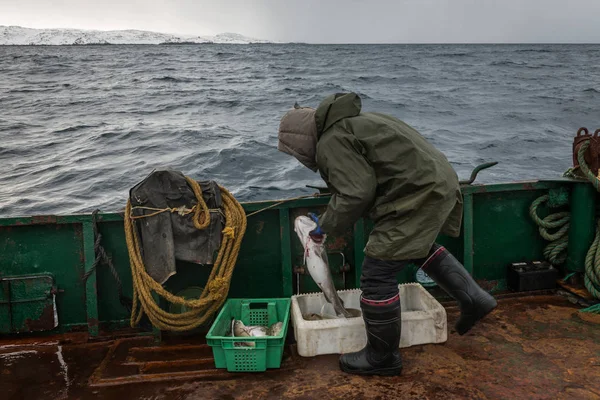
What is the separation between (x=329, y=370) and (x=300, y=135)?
151 cm

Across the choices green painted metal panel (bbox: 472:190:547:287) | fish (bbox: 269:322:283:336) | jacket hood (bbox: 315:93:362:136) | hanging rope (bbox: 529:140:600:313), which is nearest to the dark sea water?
green painted metal panel (bbox: 472:190:547:287)

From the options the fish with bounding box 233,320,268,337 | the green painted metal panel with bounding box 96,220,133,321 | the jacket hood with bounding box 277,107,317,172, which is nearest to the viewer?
the jacket hood with bounding box 277,107,317,172

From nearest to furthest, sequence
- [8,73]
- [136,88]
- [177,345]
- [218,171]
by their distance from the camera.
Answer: [177,345]
[218,171]
[136,88]
[8,73]

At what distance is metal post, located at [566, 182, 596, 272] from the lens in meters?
4.29

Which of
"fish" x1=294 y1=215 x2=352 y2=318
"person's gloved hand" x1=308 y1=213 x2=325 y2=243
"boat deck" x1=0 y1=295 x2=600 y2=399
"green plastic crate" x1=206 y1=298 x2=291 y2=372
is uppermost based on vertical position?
"person's gloved hand" x1=308 y1=213 x2=325 y2=243

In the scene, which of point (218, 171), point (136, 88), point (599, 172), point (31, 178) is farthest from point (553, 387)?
point (136, 88)

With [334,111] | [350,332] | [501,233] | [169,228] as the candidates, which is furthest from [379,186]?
[501,233]

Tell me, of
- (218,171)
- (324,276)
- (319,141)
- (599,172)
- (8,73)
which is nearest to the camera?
(319,141)

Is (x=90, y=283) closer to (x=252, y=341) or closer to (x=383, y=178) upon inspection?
(x=252, y=341)

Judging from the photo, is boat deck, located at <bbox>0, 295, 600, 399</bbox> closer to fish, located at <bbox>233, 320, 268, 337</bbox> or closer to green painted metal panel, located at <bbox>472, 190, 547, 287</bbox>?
fish, located at <bbox>233, 320, 268, 337</bbox>

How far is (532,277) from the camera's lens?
14.4 feet

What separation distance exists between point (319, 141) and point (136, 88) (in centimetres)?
3534

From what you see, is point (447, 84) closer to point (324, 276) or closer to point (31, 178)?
point (31, 178)

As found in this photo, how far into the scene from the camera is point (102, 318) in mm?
4195
